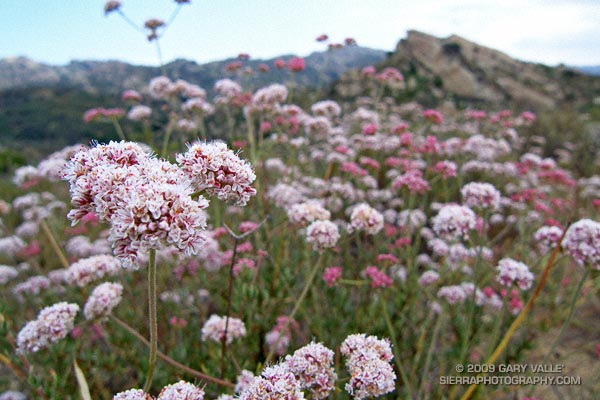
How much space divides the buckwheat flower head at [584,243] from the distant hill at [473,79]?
16.1 meters

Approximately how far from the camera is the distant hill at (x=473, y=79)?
1905 cm

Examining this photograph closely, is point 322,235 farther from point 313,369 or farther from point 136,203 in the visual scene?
point 136,203

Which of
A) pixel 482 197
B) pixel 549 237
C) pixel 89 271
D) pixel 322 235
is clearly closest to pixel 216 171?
pixel 322 235

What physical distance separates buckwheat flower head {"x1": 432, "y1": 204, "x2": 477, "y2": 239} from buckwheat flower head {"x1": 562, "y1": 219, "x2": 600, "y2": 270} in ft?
1.79

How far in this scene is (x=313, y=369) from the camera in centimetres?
132

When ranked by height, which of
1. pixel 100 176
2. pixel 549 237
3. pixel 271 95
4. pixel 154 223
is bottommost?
pixel 549 237

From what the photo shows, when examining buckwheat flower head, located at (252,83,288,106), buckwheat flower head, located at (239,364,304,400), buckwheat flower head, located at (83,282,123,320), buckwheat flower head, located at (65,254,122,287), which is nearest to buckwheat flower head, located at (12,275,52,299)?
buckwheat flower head, located at (65,254,122,287)

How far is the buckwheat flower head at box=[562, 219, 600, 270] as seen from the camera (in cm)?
209

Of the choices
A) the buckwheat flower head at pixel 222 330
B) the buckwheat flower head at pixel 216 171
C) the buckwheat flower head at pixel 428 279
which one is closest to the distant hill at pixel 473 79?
the buckwheat flower head at pixel 428 279

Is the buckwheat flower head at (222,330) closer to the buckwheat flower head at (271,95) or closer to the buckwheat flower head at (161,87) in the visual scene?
the buckwheat flower head at (271,95)

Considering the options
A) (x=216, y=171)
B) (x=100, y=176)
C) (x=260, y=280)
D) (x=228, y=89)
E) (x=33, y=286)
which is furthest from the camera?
(x=228, y=89)

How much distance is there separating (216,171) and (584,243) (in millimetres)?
2173

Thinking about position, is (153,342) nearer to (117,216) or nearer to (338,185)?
(117,216)

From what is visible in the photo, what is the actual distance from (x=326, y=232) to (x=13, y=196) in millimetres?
10618
